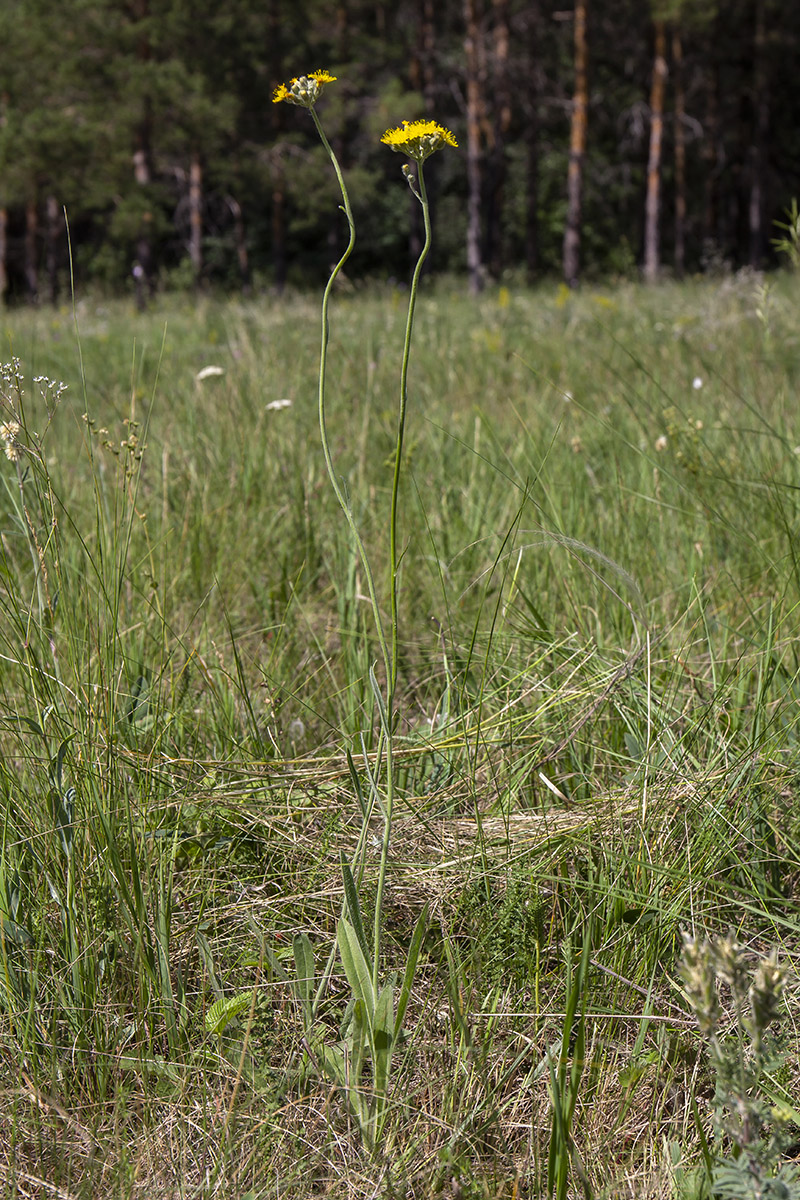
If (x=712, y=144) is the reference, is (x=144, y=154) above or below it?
below

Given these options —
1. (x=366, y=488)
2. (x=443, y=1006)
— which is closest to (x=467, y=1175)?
(x=443, y=1006)

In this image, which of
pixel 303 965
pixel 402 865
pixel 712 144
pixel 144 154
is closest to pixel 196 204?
pixel 144 154

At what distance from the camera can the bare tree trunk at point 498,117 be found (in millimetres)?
18031

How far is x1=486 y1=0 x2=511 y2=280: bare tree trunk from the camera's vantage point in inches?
710

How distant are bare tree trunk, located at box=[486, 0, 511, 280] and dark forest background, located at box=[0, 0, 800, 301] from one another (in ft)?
0.27

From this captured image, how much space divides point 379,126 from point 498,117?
418cm

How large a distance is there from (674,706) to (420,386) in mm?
2676

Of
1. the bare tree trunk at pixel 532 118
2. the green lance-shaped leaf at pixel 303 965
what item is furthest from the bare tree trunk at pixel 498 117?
the green lance-shaped leaf at pixel 303 965

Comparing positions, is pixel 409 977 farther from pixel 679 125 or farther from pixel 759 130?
pixel 679 125

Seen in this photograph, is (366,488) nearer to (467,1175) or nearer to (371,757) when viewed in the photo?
(371,757)

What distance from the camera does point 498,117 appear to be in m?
20.1

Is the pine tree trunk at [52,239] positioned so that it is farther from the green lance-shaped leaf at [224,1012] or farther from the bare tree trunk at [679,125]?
the green lance-shaped leaf at [224,1012]

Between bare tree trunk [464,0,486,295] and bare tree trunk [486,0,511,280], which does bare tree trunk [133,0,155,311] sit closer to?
bare tree trunk [464,0,486,295]

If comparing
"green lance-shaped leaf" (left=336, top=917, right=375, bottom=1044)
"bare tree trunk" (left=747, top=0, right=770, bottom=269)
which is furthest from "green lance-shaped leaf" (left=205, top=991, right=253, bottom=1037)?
"bare tree trunk" (left=747, top=0, right=770, bottom=269)
